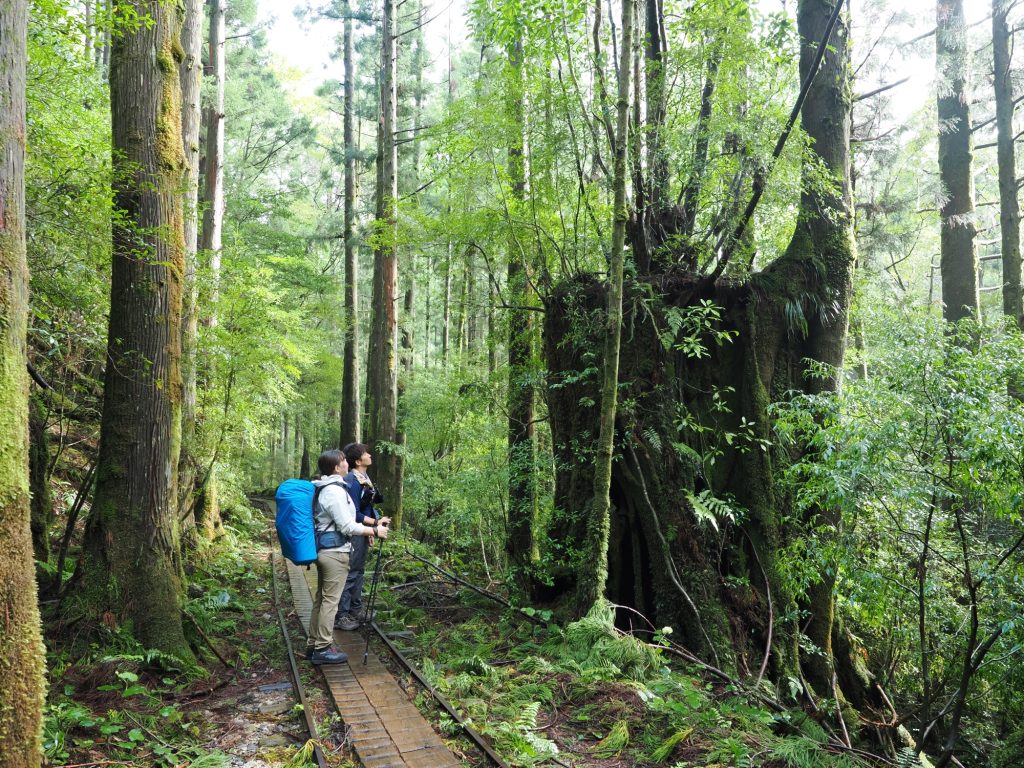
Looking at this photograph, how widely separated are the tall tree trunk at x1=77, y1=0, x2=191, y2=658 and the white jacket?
4.81 feet

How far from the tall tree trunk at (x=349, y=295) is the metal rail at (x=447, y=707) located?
11.9m

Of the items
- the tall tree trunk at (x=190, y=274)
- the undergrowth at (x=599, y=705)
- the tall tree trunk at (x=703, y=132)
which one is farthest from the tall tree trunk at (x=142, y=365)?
the tall tree trunk at (x=703, y=132)

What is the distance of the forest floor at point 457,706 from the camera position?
14.8ft

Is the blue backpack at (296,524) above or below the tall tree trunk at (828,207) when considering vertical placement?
below

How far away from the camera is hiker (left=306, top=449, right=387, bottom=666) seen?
6371mm

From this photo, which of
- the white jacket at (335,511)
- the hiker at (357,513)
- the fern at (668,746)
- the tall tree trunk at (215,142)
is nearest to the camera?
the fern at (668,746)

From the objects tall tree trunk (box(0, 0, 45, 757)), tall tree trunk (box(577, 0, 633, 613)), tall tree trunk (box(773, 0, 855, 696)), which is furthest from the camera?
tall tree trunk (box(773, 0, 855, 696))

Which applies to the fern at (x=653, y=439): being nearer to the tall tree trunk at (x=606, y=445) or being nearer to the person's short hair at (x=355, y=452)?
the tall tree trunk at (x=606, y=445)

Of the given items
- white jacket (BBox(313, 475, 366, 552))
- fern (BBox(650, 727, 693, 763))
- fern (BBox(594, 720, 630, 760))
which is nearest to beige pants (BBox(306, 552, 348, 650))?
white jacket (BBox(313, 475, 366, 552))

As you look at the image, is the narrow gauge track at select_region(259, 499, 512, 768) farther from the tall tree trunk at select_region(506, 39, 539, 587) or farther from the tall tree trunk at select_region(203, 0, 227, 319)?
the tall tree trunk at select_region(203, 0, 227, 319)

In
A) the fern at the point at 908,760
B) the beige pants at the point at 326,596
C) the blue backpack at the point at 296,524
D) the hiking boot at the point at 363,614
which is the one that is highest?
the blue backpack at the point at 296,524

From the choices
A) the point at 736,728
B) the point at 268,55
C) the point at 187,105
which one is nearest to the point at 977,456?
the point at 736,728

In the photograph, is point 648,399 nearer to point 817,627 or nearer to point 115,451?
point 817,627

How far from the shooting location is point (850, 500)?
5316 millimetres
